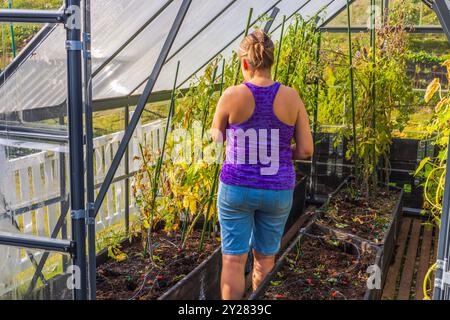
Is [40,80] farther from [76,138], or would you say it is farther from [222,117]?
[222,117]

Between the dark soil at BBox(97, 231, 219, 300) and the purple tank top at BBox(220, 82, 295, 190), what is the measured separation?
0.83m

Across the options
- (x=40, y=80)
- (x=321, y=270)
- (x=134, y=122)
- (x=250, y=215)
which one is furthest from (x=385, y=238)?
(x=40, y=80)

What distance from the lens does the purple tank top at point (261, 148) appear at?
2117 millimetres

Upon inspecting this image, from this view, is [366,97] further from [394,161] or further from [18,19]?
[18,19]

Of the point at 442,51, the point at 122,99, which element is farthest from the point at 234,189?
the point at 442,51

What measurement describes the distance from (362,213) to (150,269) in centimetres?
188

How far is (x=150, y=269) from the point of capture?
2879 millimetres

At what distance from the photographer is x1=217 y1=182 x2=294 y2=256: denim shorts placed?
2.21 metres

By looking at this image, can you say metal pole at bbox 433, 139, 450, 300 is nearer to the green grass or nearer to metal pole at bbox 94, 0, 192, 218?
metal pole at bbox 94, 0, 192, 218

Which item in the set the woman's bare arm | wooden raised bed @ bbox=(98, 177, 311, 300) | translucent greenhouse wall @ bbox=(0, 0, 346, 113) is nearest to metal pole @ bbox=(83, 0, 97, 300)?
translucent greenhouse wall @ bbox=(0, 0, 346, 113)

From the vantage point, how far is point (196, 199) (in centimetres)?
300

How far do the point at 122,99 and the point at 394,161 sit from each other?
109 inches

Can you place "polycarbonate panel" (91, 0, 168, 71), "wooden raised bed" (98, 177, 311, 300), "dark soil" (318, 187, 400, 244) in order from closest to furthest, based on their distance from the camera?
"wooden raised bed" (98, 177, 311, 300)
"polycarbonate panel" (91, 0, 168, 71)
"dark soil" (318, 187, 400, 244)

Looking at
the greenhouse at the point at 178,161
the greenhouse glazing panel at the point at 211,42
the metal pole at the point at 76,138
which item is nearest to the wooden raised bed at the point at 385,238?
the greenhouse at the point at 178,161
